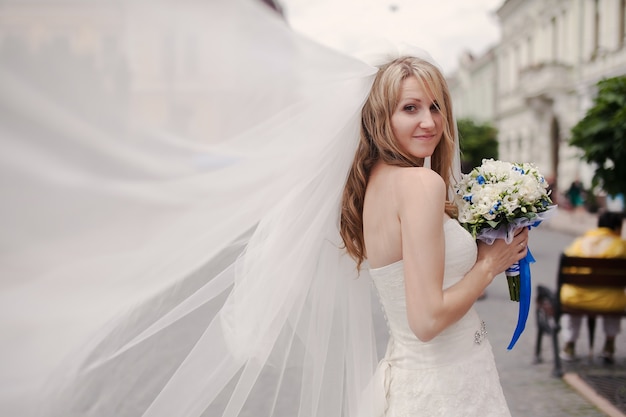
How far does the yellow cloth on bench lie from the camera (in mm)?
5832

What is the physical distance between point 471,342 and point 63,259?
1.49 m

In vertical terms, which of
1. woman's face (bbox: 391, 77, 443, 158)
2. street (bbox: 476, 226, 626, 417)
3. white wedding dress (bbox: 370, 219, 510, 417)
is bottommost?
street (bbox: 476, 226, 626, 417)

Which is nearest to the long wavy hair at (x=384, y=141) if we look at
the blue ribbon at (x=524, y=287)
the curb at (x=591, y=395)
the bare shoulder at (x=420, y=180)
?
the bare shoulder at (x=420, y=180)

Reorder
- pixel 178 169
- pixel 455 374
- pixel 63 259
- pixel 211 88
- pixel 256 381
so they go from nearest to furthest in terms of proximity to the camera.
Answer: pixel 455 374 → pixel 256 381 → pixel 63 259 → pixel 178 169 → pixel 211 88

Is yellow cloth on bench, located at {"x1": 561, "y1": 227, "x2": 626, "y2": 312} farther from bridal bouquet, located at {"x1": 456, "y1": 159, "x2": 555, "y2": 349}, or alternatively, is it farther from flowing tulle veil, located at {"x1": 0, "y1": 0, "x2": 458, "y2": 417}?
flowing tulle veil, located at {"x1": 0, "y1": 0, "x2": 458, "y2": 417}

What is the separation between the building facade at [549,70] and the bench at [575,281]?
49.3 ft

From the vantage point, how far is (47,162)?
2.21m

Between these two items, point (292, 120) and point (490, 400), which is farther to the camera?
point (292, 120)

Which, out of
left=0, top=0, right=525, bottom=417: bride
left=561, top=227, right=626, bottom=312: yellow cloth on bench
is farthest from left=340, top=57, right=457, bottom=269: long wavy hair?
left=561, top=227, right=626, bottom=312: yellow cloth on bench

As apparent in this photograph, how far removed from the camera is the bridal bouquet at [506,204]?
2.11 meters

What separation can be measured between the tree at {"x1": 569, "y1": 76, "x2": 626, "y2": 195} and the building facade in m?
14.6

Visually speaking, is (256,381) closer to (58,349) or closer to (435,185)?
(58,349)

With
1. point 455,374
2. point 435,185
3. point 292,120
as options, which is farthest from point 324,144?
point 455,374

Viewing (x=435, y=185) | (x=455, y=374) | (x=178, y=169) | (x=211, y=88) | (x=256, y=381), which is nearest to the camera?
(x=435, y=185)
